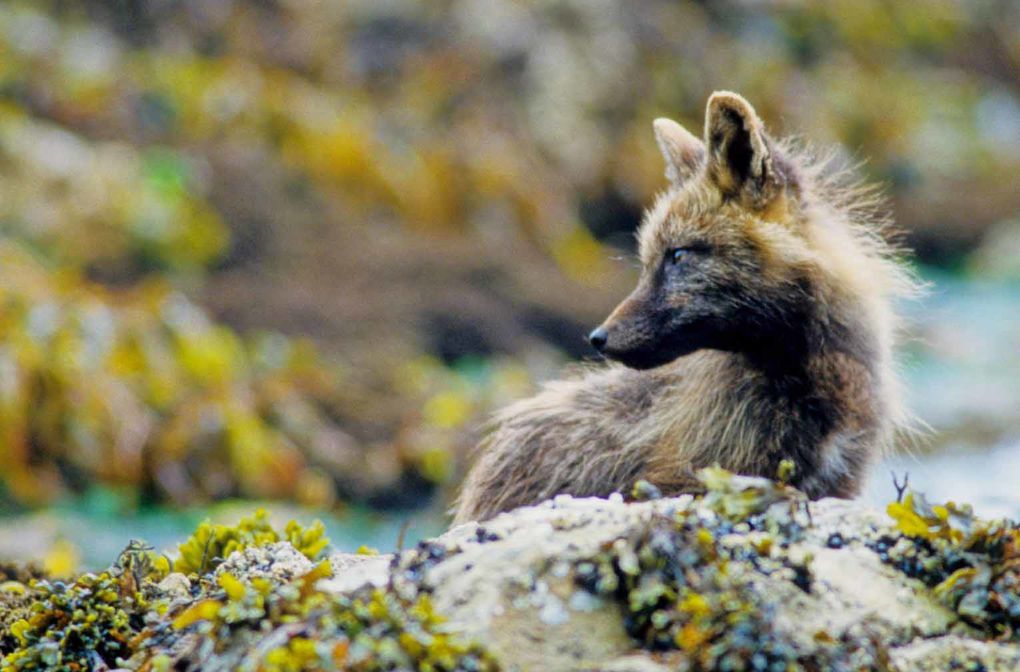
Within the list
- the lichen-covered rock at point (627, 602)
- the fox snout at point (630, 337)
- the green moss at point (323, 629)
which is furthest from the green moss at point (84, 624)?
the fox snout at point (630, 337)

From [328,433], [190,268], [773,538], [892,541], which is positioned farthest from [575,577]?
[190,268]

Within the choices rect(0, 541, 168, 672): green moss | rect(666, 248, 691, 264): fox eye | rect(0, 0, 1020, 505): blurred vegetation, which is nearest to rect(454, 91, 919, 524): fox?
rect(666, 248, 691, 264): fox eye

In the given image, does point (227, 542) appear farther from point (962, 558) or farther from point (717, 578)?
point (962, 558)

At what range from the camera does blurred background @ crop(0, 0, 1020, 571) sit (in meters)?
12.1

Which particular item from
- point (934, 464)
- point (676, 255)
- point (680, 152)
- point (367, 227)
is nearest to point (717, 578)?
point (676, 255)

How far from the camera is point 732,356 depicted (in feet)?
21.2

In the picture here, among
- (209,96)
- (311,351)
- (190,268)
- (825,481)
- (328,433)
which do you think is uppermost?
(209,96)

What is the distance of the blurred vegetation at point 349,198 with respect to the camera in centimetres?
1259

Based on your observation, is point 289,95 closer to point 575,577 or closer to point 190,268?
point 190,268

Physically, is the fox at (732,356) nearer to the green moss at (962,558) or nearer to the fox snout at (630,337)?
the fox snout at (630,337)

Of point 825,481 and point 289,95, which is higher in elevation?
point 289,95

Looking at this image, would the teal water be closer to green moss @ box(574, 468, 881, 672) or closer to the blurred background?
the blurred background

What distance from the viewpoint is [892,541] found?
4559 millimetres

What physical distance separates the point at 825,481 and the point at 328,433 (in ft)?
25.6
